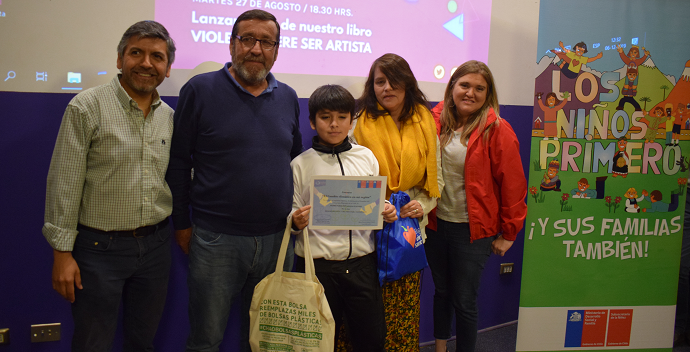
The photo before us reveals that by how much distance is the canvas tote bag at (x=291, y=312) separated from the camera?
1773mm

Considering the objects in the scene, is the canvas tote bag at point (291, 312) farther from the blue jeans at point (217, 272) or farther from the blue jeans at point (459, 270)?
the blue jeans at point (459, 270)

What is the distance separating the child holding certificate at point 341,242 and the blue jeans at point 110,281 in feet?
2.15

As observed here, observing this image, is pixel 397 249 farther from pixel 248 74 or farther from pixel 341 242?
pixel 248 74

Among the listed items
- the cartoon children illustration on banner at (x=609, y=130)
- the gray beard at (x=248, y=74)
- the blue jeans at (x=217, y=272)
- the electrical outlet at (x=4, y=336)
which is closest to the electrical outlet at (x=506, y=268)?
the cartoon children illustration on banner at (x=609, y=130)

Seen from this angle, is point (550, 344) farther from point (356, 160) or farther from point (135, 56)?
point (135, 56)

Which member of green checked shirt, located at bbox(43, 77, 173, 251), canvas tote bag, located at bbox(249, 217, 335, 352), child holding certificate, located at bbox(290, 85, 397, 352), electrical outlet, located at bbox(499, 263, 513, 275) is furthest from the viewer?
electrical outlet, located at bbox(499, 263, 513, 275)

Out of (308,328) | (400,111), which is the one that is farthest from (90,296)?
(400,111)

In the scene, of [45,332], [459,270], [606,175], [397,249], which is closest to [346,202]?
[397,249]

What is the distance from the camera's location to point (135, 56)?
1.73 m

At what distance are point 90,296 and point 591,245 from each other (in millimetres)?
2766

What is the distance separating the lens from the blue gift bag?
6.39 ft

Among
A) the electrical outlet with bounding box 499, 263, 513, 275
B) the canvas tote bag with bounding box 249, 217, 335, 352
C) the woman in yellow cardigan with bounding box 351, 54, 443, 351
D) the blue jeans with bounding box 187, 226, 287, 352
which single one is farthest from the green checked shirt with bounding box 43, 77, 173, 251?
the electrical outlet with bounding box 499, 263, 513, 275

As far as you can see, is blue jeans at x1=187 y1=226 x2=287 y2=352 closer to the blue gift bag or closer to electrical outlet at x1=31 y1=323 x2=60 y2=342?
the blue gift bag

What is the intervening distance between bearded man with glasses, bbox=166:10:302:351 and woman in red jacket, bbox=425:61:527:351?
0.95 metres
